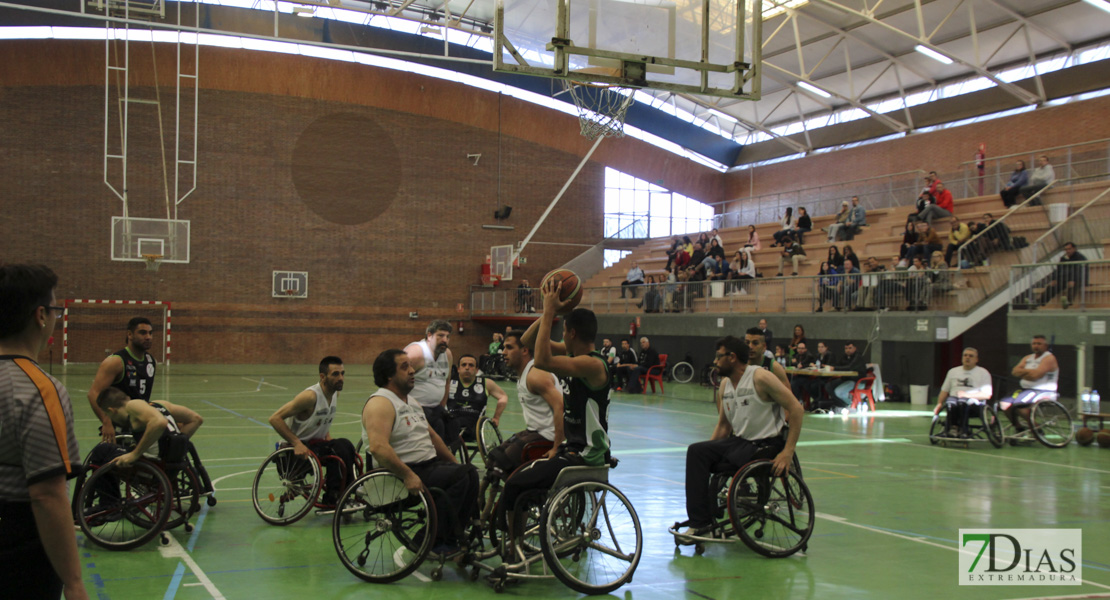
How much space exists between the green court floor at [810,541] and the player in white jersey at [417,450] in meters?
0.41

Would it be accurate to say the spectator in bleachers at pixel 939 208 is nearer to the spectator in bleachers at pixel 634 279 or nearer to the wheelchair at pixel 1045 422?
the spectator in bleachers at pixel 634 279

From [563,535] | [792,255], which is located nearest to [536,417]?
[563,535]

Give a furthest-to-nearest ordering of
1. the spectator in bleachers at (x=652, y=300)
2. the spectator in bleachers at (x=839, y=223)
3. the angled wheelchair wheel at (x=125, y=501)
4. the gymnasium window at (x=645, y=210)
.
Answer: the gymnasium window at (x=645, y=210) → the spectator in bleachers at (x=652, y=300) → the spectator in bleachers at (x=839, y=223) → the angled wheelchair wheel at (x=125, y=501)

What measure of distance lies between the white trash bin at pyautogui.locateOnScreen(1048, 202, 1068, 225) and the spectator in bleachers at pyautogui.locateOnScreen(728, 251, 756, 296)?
7355 millimetres

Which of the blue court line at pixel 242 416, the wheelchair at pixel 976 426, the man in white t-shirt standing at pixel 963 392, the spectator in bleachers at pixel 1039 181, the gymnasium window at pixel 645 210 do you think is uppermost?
the gymnasium window at pixel 645 210

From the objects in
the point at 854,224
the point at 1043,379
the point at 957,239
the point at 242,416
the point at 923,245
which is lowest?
the point at 242,416

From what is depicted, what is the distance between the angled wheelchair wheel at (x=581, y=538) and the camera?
5273 millimetres

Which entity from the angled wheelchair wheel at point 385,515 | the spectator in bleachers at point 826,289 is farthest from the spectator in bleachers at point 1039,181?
the angled wheelchair wheel at point 385,515

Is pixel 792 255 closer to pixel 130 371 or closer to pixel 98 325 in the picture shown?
pixel 130 371

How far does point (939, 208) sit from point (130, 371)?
21.2 meters

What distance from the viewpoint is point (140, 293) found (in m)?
29.5

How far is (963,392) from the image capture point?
12.8 m

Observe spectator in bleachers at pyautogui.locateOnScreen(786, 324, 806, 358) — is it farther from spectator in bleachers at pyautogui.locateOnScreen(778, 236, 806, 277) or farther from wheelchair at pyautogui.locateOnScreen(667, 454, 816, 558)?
wheelchair at pyautogui.locateOnScreen(667, 454, 816, 558)

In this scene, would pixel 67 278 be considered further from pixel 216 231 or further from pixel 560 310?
pixel 560 310
